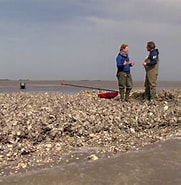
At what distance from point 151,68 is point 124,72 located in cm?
102

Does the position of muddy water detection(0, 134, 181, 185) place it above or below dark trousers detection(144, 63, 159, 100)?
below

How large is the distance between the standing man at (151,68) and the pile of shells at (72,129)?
5.72 feet

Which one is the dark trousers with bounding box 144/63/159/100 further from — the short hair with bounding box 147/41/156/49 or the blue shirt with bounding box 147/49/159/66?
the short hair with bounding box 147/41/156/49

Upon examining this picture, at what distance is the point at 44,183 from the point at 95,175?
2.94 ft

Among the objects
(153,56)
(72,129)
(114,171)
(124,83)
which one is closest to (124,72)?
(124,83)

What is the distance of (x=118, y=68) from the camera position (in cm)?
1496

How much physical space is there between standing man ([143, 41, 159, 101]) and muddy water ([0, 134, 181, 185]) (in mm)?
7055

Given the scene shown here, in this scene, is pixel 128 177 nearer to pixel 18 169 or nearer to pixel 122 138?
pixel 18 169

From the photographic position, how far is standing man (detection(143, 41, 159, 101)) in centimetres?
1457

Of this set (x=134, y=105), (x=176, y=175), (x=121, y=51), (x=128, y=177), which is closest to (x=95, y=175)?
(x=128, y=177)

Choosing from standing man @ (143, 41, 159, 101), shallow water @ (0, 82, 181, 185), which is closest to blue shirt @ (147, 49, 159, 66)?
standing man @ (143, 41, 159, 101)

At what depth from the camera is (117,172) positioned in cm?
699

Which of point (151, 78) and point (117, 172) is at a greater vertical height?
point (151, 78)

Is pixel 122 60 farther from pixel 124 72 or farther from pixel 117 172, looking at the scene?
pixel 117 172
